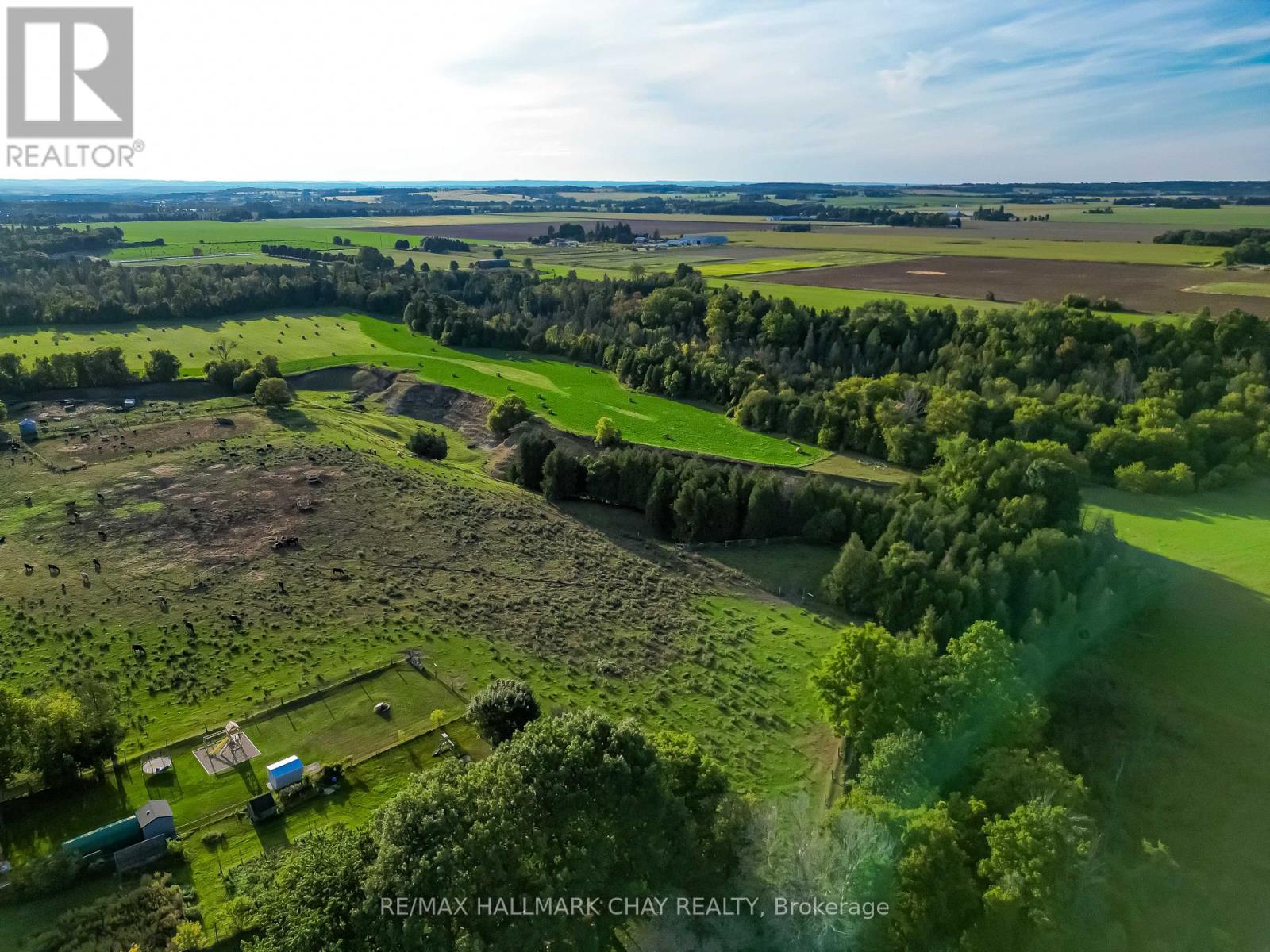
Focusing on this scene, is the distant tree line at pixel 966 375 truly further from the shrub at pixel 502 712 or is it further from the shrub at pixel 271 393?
the shrub at pixel 502 712

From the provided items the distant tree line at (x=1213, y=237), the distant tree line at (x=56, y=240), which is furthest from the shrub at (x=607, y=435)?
the distant tree line at (x=56, y=240)

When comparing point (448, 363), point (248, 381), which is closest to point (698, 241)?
point (448, 363)

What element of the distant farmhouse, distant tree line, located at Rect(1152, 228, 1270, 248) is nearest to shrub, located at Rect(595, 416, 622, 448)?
the distant farmhouse

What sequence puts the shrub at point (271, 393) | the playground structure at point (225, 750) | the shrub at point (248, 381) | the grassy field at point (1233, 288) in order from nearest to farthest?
the playground structure at point (225, 750), the shrub at point (271, 393), the shrub at point (248, 381), the grassy field at point (1233, 288)

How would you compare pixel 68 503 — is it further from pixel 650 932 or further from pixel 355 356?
pixel 650 932

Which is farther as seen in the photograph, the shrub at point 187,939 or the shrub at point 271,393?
the shrub at point 271,393

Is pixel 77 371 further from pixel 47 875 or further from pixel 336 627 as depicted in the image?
pixel 47 875

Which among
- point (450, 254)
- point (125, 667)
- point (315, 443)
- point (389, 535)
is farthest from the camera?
point (450, 254)

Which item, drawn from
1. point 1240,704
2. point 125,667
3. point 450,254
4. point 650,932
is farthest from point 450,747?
point 450,254
